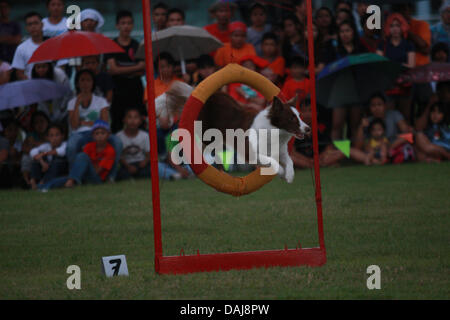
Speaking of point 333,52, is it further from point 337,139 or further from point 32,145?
point 32,145

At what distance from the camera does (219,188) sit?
554 cm

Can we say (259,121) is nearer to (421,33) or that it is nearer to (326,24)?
(326,24)

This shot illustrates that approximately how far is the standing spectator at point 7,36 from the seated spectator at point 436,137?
5863mm

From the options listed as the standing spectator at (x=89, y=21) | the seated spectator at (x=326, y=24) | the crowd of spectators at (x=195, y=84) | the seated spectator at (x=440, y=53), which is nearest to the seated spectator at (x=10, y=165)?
the crowd of spectators at (x=195, y=84)

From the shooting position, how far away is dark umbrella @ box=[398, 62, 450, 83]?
10.8 m

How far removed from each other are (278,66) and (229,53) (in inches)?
27.4

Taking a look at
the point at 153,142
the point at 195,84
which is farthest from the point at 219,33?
the point at 153,142

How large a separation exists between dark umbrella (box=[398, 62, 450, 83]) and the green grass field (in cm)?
117

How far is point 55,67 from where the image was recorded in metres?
11.0

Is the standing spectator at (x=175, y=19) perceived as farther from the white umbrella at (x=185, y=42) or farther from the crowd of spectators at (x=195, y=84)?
→ the white umbrella at (x=185, y=42)

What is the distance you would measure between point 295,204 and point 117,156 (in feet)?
9.87

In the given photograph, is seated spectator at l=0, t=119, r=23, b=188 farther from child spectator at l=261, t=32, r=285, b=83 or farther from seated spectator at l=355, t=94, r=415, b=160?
seated spectator at l=355, t=94, r=415, b=160

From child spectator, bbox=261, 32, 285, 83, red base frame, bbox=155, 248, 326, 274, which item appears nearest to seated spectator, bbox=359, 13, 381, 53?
child spectator, bbox=261, 32, 285, 83
